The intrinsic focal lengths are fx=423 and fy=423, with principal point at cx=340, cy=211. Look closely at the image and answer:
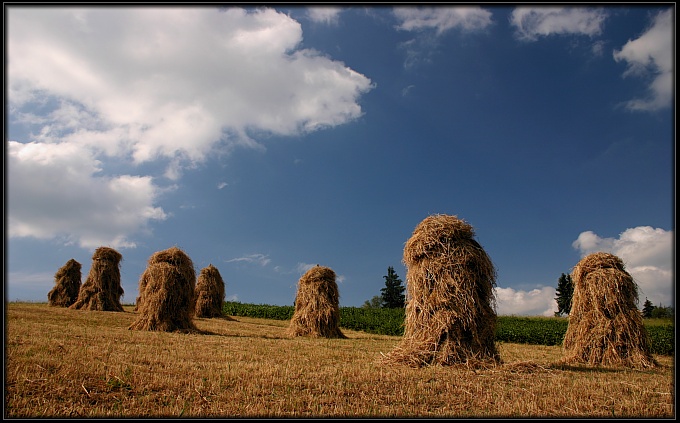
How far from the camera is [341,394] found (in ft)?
21.5

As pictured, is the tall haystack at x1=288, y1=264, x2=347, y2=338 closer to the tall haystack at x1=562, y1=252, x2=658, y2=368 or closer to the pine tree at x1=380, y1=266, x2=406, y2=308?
the tall haystack at x1=562, y1=252, x2=658, y2=368

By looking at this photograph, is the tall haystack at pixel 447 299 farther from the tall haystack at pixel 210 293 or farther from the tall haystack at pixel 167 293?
the tall haystack at pixel 210 293

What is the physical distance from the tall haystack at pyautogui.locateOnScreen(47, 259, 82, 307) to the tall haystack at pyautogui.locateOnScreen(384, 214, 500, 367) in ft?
92.4

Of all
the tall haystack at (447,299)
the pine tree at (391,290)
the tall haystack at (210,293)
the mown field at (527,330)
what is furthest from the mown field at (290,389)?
the pine tree at (391,290)

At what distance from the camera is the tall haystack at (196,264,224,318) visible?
30828 millimetres

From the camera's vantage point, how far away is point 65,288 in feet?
97.6

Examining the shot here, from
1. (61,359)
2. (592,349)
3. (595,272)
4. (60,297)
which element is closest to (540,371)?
(592,349)

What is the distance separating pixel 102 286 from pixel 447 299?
24.7 metres

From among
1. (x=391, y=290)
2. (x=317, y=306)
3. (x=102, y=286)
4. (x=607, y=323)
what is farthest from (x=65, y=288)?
(x=391, y=290)

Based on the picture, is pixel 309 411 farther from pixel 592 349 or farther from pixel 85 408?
pixel 592 349

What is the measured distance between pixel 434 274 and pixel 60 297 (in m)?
29.3

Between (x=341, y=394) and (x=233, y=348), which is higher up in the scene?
(x=341, y=394)

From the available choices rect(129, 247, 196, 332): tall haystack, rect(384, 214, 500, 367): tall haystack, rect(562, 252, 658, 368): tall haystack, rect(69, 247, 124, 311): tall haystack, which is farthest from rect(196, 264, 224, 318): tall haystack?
rect(562, 252, 658, 368): tall haystack

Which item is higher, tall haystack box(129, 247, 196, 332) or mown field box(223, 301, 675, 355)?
tall haystack box(129, 247, 196, 332)
